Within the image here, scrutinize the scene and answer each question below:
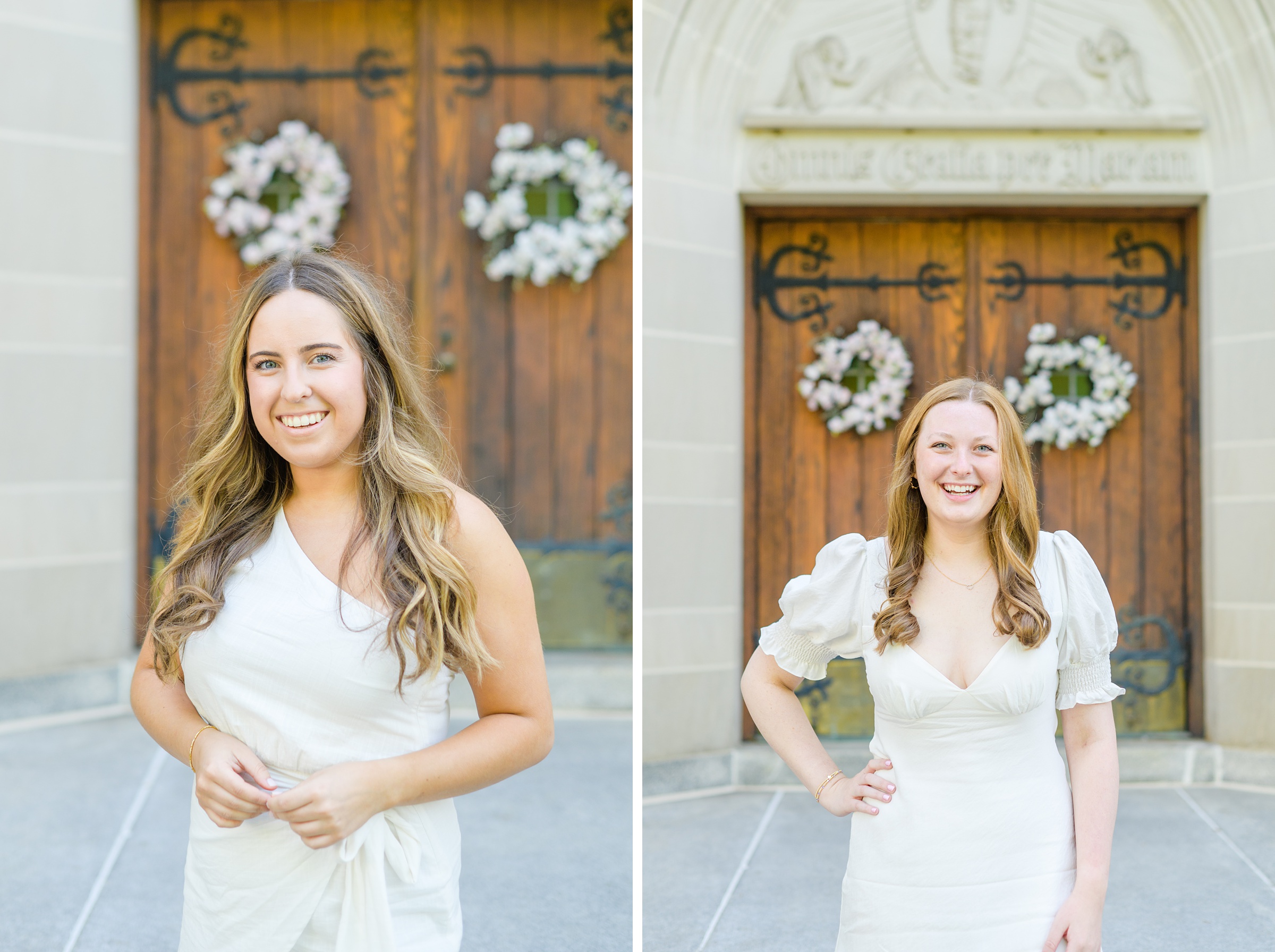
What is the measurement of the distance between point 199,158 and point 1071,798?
167 inches

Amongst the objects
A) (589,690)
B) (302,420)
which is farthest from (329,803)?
Answer: (589,690)

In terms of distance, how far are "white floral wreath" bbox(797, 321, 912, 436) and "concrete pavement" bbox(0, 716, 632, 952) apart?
1.45m

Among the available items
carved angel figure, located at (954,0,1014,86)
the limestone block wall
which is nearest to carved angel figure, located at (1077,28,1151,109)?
carved angel figure, located at (954,0,1014,86)

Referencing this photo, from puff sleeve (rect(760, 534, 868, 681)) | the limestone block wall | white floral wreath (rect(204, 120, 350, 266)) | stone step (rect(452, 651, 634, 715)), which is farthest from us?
white floral wreath (rect(204, 120, 350, 266))

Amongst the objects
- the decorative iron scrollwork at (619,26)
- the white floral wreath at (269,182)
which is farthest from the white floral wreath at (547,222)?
the white floral wreath at (269,182)

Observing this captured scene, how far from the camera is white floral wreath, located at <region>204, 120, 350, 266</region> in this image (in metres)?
4.52

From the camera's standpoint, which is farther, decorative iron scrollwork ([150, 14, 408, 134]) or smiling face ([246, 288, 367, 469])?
decorative iron scrollwork ([150, 14, 408, 134])

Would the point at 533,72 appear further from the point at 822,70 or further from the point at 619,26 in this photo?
the point at 822,70

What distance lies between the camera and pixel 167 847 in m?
3.00

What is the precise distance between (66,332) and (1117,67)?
4.00 m

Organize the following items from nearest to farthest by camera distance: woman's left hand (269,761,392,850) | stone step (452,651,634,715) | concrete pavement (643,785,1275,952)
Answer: woman's left hand (269,761,392,850)
concrete pavement (643,785,1275,952)
stone step (452,651,634,715)

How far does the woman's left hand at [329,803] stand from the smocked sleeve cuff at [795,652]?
2.24 feet

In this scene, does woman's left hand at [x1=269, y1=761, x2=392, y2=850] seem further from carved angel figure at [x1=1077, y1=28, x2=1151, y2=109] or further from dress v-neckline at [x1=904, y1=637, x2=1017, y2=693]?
carved angel figure at [x1=1077, y1=28, x2=1151, y2=109]

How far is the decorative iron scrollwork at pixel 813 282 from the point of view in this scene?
4.22m
